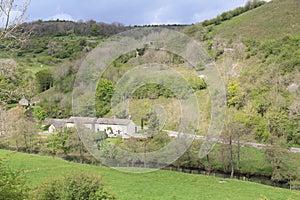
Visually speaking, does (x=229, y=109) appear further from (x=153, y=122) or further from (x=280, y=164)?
(x=153, y=122)

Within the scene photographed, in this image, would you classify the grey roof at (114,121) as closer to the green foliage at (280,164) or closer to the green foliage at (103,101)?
the green foliage at (103,101)

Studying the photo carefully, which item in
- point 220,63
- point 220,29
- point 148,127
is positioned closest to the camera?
point 148,127

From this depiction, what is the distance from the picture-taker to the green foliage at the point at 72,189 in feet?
44.0

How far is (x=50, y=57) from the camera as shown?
3219 inches

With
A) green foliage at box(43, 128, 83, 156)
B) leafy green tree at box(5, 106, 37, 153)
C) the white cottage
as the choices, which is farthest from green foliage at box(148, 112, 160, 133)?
leafy green tree at box(5, 106, 37, 153)

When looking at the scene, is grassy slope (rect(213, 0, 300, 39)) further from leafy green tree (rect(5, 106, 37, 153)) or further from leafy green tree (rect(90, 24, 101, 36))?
leafy green tree (rect(90, 24, 101, 36))

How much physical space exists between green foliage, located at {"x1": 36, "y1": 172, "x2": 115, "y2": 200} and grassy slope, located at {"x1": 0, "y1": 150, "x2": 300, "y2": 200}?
6.47 metres

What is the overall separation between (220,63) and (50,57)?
45.1m

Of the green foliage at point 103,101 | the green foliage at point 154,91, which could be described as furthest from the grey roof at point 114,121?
the green foliage at point 154,91

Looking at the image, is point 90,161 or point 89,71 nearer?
point 89,71

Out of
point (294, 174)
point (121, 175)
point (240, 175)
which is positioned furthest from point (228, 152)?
point (121, 175)

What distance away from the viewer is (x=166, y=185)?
78.9 ft

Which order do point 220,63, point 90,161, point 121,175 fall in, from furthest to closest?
point 220,63, point 90,161, point 121,175

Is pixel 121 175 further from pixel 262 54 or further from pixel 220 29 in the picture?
pixel 220 29
